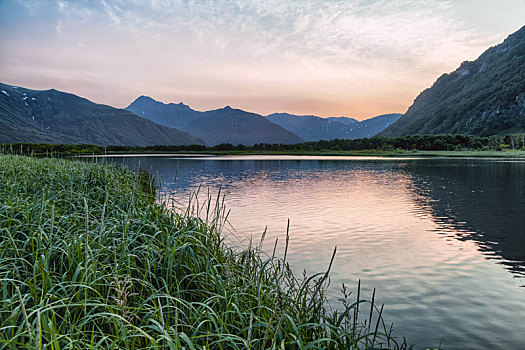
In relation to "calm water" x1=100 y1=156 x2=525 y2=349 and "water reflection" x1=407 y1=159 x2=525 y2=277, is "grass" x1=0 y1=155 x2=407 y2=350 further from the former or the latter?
"water reflection" x1=407 y1=159 x2=525 y2=277

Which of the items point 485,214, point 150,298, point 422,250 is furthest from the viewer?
point 485,214

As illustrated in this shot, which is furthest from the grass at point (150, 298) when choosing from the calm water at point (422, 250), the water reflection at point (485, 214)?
the water reflection at point (485, 214)

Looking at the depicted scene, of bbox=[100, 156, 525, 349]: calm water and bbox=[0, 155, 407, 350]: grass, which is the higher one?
bbox=[0, 155, 407, 350]: grass

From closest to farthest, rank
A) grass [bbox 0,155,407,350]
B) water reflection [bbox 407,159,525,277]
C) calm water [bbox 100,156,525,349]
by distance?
grass [bbox 0,155,407,350]
calm water [bbox 100,156,525,349]
water reflection [bbox 407,159,525,277]

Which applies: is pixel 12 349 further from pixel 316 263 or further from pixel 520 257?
pixel 520 257

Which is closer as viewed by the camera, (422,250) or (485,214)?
(422,250)

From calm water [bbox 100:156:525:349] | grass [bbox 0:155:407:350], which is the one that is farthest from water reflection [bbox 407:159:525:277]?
grass [bbox 0:155:407:350]

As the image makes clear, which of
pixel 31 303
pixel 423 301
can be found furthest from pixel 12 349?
pixel 423 301

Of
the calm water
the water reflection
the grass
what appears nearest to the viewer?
the grass

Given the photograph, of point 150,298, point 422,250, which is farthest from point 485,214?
point 150,298

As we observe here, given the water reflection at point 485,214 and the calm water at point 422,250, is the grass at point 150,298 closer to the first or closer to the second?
the calm water at point 422,250

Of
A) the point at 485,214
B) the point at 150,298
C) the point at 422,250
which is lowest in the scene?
the point at 422,250

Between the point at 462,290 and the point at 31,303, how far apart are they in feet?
35.2

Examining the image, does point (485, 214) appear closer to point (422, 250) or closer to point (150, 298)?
point (422, 250)
